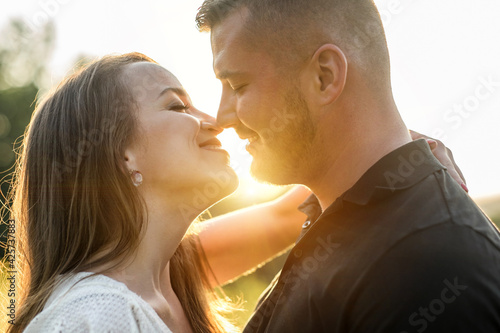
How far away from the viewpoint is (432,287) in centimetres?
177

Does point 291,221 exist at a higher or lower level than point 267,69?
→ lower

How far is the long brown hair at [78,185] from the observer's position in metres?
2.62

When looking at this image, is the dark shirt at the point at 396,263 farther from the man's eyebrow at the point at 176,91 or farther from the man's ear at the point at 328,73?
the man's eyebrow at the point at 176,91

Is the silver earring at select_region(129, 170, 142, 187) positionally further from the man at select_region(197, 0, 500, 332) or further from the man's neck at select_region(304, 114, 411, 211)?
the man's neck at select_region(304, 114, 411, 211)

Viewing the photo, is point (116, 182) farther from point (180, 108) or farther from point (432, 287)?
point (432, 287)

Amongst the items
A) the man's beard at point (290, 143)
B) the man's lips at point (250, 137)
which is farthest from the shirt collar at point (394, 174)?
the man's lips at point (250, 137)

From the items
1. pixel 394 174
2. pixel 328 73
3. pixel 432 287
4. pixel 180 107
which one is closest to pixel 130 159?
pixel 180 107

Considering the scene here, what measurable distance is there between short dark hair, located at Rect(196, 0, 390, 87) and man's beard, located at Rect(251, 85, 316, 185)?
224mm

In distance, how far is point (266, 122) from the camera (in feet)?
8.68

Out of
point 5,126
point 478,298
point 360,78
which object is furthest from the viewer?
point 5,126

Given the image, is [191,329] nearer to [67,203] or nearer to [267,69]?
[67,203]

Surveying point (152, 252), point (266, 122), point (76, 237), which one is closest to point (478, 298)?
point (266, 122)

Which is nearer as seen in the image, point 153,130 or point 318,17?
point 318,17

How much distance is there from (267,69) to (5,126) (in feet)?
82.2
